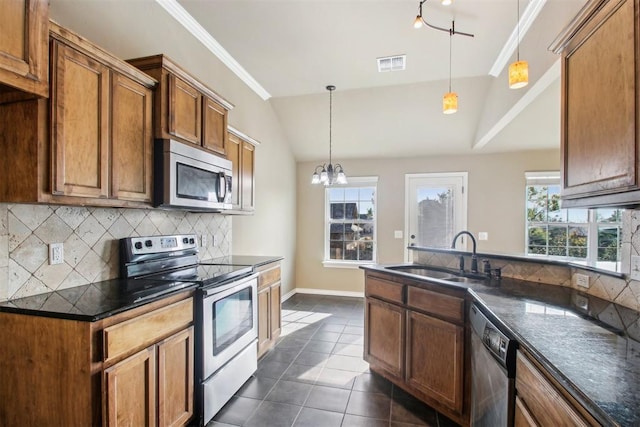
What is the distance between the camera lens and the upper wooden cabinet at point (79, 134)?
146 centimetres

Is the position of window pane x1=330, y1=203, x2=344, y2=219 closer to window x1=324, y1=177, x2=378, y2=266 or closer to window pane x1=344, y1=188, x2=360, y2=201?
window x1=324, y1=177, x2=378, y2=266

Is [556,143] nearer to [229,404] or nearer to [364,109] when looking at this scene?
[364,109]

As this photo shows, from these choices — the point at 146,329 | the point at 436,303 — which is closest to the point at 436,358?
the point at 436,303

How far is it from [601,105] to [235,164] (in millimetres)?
2807

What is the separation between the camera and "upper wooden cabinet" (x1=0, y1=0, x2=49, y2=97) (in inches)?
48.4

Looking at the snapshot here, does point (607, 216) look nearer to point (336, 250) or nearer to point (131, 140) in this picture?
point (336, 250)

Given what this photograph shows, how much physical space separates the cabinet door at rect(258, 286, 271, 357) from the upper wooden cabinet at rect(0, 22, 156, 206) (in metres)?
1.44

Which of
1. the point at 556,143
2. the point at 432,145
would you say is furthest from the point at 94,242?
the point at 556,143

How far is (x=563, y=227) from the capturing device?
15.5 ft

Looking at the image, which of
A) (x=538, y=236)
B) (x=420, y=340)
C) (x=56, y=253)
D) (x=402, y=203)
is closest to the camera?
(x=56, y=253)

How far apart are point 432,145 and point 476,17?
99.9 inches

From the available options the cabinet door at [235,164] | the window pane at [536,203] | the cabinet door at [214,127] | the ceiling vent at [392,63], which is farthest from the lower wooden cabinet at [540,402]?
the window pane at [536,203]

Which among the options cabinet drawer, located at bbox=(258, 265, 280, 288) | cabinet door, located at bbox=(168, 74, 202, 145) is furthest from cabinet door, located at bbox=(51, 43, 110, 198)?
cabinet drawer, located at bbox=(258, 265, 280, 288)

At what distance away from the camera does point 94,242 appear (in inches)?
79.0
